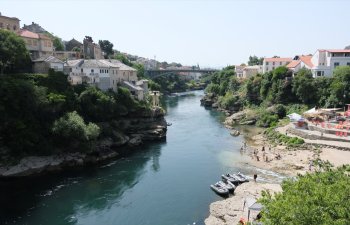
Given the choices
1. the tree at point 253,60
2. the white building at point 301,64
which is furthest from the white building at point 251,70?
the tree at point 253,60

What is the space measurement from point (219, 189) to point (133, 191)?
→ 881cm

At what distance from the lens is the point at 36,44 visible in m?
62.3

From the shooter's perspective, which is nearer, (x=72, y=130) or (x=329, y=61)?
(x=72, y=130)

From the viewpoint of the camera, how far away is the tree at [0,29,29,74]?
46.7m

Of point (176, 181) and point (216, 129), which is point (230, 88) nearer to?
point (216, 129)

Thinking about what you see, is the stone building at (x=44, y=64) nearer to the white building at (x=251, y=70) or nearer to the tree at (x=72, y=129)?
the tree at (x=72, y=129)

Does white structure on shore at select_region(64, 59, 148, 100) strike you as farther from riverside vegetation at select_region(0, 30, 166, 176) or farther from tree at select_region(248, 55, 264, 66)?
tree at select_region(248, 55, 264, 66)

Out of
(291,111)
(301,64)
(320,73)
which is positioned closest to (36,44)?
(291,111)

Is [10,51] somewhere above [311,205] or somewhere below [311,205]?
above

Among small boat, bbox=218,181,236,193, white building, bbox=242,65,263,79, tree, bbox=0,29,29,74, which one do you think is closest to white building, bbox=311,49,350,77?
white building, bbox=242,65,263,79

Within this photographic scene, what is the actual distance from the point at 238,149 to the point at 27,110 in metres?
29.0

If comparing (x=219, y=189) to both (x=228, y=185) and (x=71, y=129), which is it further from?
(x=71, y=129)

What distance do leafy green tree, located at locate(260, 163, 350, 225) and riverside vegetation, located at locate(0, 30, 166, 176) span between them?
28656 mm

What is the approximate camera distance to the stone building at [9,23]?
63562 millimetres
